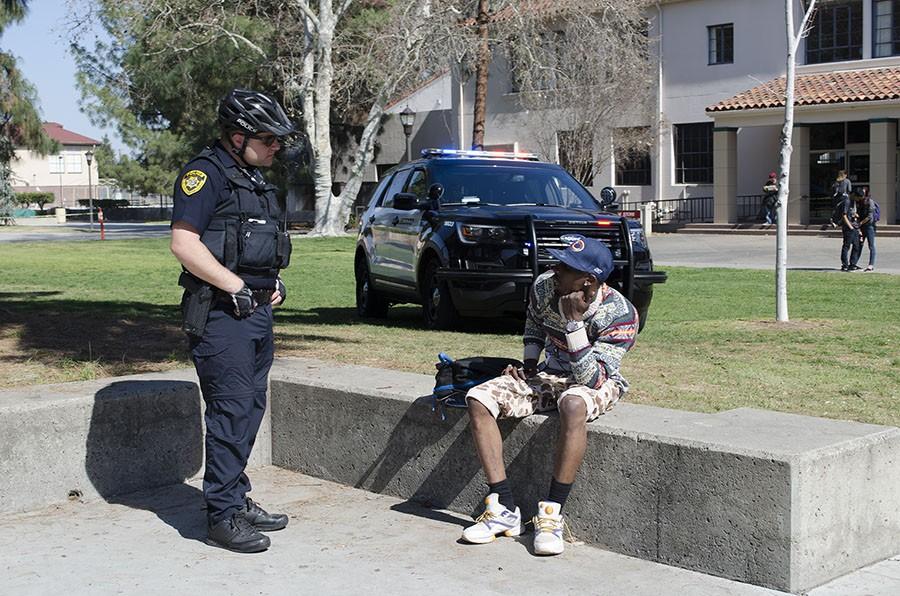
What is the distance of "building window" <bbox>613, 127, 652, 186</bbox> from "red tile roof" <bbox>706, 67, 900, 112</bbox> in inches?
131

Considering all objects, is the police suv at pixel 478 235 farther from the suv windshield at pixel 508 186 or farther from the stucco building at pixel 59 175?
the stucco building at pixel 59 175

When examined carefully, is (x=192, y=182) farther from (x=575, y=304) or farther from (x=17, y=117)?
(x=17, y=117)

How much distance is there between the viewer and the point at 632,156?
40.8 meters

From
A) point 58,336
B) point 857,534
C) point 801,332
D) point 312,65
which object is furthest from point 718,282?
point 312,65

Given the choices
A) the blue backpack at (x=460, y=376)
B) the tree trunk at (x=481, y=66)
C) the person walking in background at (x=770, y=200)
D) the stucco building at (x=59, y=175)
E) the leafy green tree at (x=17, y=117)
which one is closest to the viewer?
the blue backpack at (x=460, y=376)

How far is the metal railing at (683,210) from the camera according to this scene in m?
39.0

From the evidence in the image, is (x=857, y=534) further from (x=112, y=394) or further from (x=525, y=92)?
(x=525, y=92)

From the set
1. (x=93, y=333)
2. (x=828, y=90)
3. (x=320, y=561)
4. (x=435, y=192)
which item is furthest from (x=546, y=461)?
(x=828, y=90)

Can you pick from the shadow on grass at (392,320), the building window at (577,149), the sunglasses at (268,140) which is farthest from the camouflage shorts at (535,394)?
the building window at (577,149)

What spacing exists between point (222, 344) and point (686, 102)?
1408 inches

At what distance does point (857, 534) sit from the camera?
16.4 feet

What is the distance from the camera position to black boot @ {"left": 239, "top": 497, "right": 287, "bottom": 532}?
18.6 feet

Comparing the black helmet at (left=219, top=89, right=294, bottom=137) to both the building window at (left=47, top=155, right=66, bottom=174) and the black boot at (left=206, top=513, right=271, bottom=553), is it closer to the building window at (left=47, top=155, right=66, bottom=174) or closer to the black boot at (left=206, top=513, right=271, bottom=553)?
the black boot at (left=206, top=513, right=271, bottom=553)

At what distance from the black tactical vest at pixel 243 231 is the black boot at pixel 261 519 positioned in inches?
41.2
